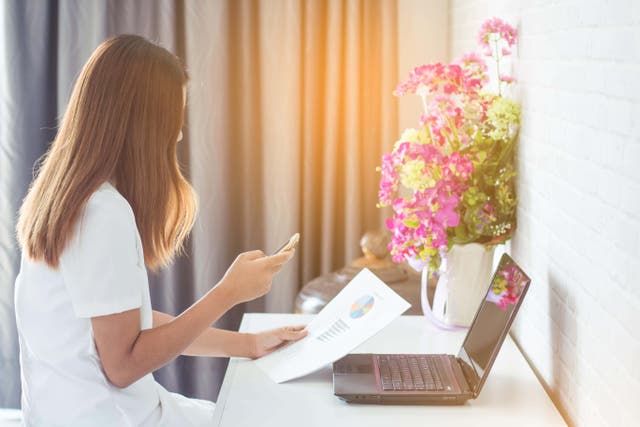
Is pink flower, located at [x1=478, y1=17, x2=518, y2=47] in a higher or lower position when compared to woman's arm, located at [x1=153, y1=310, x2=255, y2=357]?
higher

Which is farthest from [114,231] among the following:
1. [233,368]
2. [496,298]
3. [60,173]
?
[496,298]

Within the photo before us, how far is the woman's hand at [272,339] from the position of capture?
5.01ft

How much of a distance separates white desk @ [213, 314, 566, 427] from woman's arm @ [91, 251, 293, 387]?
125 mm

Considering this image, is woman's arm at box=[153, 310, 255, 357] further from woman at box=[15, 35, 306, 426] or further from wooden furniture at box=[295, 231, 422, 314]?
wooden furniture at box=[295, 231, 422, 314]

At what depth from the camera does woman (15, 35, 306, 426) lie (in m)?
1.26

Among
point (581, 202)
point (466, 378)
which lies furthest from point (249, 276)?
point (581, 202)

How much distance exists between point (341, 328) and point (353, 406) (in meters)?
0.19

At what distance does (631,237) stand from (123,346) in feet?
2.50

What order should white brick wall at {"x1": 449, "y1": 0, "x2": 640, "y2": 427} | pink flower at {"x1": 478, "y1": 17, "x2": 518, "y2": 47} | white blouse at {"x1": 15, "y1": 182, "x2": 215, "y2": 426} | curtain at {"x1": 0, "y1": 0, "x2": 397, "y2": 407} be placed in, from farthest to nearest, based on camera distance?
curtain at {"x1": 0, "y1": 0, "x2": 397, "y2": 407} → pink flower at {"x1": 478, "y1": 17, "x2": 518, "y2": 47} → white blouse at {"x1": 15, "y1": 182, "x2": 215, "y2": 426} → white brick wall at {"x1": 449, "y1": 0, "x2": 640, "y2": 427}

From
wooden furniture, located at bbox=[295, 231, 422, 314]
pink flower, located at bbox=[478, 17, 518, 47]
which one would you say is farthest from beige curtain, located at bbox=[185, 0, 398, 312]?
pink flower, located at bbox=[478, 17, 518, 47]

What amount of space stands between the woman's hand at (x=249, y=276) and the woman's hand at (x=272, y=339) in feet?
0.44

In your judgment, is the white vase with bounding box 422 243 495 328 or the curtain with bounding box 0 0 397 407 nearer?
the white vase with bounding box 422 243 495 328

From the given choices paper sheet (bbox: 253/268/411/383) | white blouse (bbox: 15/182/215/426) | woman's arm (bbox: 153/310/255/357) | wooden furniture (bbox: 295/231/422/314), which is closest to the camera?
white blouse (bbox: 15/182/215/426)

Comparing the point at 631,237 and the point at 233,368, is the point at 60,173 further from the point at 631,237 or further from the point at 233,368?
the point at 631,237
